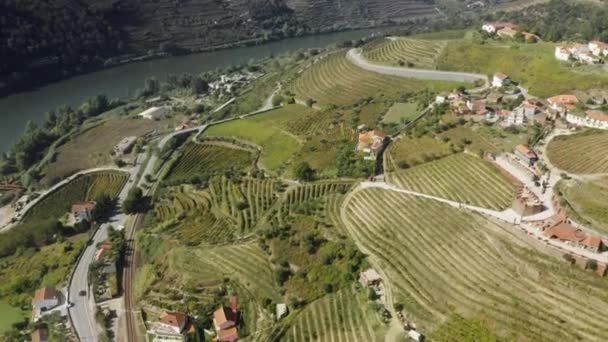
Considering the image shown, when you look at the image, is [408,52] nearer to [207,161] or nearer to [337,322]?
[207,161]

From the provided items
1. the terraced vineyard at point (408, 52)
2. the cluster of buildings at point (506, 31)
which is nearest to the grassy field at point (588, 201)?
the terraced vineyard at point (408, 52)

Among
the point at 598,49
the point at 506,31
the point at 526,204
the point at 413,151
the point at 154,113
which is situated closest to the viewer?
the point at 526,204

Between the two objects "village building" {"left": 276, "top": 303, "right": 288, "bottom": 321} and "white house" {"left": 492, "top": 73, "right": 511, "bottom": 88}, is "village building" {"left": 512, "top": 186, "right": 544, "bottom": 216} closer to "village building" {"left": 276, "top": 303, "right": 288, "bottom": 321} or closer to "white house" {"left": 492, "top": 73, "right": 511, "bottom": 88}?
"village building" {"left": 276, "top": 303, "right": 288, "bottom": 321}

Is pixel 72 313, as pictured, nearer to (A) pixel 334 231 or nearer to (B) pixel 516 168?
(A) pixel 334 231

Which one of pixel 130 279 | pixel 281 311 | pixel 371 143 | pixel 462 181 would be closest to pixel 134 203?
pixel 130 279

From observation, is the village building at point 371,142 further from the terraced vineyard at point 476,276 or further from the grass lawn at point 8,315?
the grass lawn at point 8,315

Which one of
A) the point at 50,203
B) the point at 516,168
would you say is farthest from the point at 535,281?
the point at 50,203
